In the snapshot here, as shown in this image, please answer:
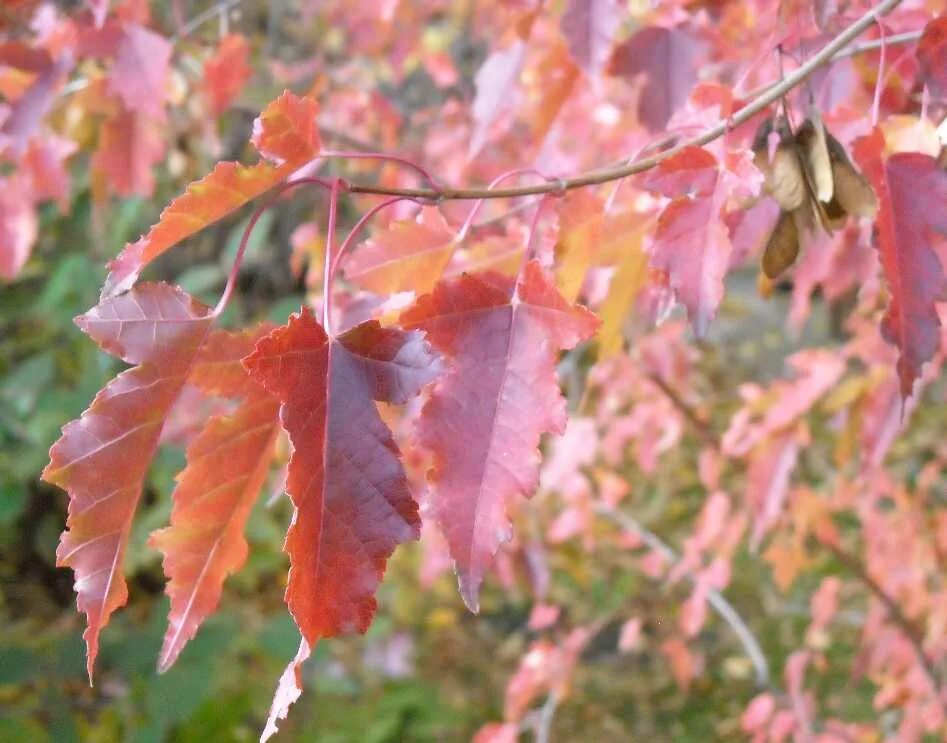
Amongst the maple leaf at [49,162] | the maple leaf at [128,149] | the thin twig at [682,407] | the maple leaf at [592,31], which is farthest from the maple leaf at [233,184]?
the thin twig at [682,407]

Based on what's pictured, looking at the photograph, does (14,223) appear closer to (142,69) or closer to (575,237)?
(142,69)

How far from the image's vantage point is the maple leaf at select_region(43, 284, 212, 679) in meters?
0.45

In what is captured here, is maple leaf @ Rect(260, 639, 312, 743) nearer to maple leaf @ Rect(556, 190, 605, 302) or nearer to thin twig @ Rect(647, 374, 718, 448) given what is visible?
maple leaf @ Rect(556, 190, 605, 302)

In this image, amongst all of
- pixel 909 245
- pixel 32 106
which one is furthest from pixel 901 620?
pixel 32 106

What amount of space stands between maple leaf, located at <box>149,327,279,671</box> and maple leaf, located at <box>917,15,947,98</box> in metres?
0.45

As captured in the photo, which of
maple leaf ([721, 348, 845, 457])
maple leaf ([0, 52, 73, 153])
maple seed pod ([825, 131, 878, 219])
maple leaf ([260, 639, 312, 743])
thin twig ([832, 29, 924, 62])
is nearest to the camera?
maple leaf ([260, 639, 312, 743])

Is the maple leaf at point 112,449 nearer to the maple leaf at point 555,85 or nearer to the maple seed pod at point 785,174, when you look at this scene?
the maple seed pod at point 785,174

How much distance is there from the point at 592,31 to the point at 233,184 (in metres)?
0.51

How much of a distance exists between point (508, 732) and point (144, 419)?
1218 mm

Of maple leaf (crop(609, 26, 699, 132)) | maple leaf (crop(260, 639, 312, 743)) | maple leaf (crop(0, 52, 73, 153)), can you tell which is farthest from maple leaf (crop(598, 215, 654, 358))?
maple leaf (crop(0, 52, 73, 153))

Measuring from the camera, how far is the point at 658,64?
38.1 inches

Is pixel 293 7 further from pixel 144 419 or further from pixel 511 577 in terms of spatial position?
pixel 144 419

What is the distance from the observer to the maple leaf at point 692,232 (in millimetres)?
546

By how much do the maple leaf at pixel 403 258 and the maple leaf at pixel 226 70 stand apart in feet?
2.64
